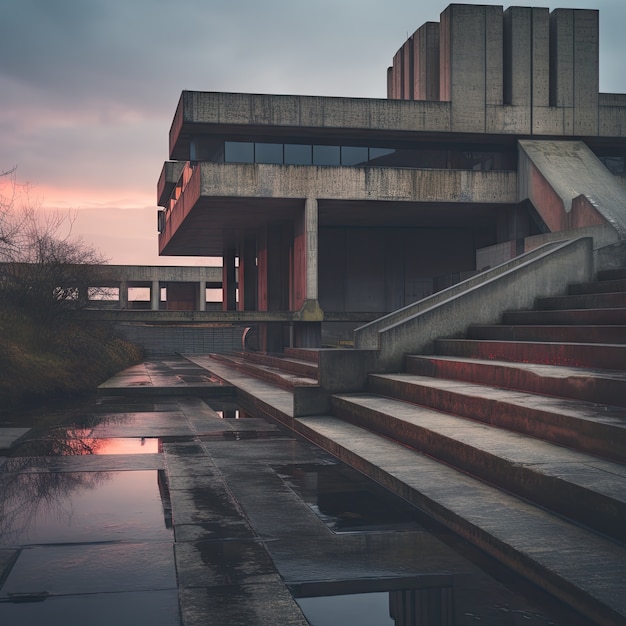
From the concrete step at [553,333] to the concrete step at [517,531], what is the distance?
2.93m

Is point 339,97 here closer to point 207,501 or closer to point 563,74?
point 563,74

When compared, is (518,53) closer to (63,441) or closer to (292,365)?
(292,365)

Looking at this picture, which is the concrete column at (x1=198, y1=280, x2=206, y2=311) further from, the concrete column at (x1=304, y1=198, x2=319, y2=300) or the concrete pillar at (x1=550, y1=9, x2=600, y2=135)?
the concrete pillar at (x1=550, y1=9, x2=600, y2=135)

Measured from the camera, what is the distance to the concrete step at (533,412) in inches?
229

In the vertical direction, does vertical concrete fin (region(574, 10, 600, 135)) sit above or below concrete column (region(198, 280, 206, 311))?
above

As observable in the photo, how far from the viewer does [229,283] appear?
46781mm

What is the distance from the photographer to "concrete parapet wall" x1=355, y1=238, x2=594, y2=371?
12.0 m

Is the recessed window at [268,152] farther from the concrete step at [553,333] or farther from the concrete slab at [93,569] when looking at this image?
the concrete slab at [93,569]

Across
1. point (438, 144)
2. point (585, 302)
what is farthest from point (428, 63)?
point (585, 302)

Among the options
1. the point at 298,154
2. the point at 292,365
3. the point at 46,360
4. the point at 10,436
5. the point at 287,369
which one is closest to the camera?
the point at 10,436

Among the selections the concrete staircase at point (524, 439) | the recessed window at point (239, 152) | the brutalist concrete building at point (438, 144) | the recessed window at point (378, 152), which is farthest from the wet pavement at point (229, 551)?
the recessed window at point (378, 152)

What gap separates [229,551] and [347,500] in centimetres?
161

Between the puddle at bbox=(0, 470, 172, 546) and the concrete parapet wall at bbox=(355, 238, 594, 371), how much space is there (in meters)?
5.39

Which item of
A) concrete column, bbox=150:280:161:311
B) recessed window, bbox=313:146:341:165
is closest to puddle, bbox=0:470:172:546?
recessed window, bbox=313:146:341:165
